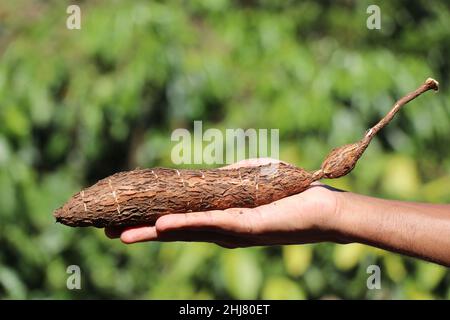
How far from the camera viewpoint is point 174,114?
3.78 metres

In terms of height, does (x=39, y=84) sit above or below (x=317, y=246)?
above

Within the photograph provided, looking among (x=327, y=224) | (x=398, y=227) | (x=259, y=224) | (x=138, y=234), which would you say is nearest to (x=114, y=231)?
(x=138, y=234)

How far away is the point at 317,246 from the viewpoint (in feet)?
10.7

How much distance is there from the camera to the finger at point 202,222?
1991 mm

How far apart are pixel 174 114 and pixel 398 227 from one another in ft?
6.32

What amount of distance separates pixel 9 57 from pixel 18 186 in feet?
2.15

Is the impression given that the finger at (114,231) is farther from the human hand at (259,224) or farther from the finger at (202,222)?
the finger at (202,222)

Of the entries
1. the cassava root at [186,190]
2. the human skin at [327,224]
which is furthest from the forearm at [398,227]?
the cassava root at [186,190]

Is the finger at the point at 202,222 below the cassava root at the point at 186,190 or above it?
below

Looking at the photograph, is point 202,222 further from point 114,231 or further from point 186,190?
point 114,231

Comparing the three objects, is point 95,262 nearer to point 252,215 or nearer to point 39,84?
point 39,84

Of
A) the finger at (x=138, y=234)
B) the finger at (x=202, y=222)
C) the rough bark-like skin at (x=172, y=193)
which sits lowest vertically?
the finger at (x=138, y=234)

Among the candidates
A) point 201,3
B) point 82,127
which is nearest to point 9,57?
A: point 82,127

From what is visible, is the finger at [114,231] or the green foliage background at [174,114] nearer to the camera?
the finger at [114,231]
